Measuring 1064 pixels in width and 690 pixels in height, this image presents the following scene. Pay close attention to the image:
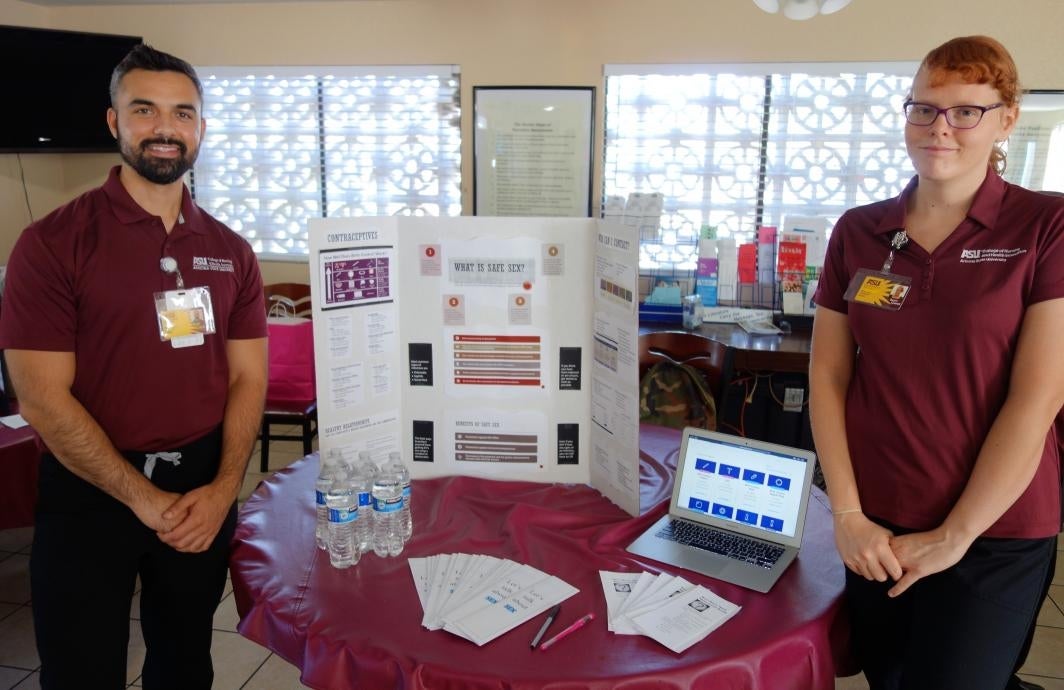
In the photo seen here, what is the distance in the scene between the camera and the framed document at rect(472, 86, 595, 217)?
423 centimetres

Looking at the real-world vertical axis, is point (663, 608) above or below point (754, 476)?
below

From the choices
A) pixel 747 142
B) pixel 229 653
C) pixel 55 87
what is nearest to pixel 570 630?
pixel 229 653

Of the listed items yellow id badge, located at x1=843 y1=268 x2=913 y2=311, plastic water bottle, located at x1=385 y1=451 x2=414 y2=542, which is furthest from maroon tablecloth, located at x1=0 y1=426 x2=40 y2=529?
yellow id badge, located at x1=843 y1=268 x2=913 y2=311

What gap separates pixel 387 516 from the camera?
5.01 ft

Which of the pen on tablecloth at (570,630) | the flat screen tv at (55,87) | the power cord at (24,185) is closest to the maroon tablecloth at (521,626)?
the pen on tablecloth at (570,630)

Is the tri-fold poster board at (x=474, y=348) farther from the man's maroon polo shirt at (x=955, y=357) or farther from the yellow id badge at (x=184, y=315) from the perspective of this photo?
the man's maroon polo shirt at (x=955, y=357)

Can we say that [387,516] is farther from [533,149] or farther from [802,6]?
[533,149]

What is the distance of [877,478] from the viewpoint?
1380mm

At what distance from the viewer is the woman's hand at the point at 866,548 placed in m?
1.31

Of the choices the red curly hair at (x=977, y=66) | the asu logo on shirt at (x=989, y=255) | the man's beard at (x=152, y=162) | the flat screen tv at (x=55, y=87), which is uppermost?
the flat screen tv at (x=55, y=87)

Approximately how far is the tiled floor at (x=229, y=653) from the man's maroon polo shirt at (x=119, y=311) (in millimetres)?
1089

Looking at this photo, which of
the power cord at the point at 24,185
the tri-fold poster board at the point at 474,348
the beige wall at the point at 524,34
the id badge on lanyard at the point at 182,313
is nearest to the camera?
the id badge on lanyard at the point at 182,313

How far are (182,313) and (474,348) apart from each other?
26.7 inches

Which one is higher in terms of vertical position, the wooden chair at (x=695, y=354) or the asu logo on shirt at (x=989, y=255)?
the asu logo on shirt at (x=989, y=255)
